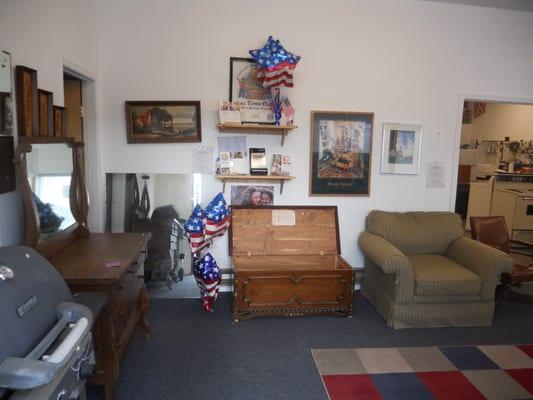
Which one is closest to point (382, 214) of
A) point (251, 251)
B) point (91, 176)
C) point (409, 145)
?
point (409, 145)

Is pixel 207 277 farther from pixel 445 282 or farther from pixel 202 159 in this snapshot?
pixel 445 282

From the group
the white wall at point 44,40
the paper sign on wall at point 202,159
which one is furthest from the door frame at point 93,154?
the paper sign on wall at point 202,159

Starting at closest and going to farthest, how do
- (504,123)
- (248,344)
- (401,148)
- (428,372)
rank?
(428,372), (248,344), (401,148), (504,123)

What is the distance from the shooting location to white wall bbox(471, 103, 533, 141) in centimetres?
643

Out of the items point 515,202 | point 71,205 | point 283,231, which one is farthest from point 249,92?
point 515,202

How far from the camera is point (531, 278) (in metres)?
3.28

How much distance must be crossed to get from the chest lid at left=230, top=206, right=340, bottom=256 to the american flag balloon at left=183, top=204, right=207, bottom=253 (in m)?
0.45

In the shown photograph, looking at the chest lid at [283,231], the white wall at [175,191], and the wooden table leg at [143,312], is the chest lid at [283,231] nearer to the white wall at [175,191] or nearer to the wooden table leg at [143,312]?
the white wall at [175,191]

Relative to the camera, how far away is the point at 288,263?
3367mm

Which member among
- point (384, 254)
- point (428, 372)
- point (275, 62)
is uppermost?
point (275, 62)

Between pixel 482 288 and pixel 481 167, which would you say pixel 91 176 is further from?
pixel 481 167

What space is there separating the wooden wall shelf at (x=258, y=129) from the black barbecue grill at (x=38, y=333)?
215 centimetres

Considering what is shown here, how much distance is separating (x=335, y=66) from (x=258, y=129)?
0.92 metres

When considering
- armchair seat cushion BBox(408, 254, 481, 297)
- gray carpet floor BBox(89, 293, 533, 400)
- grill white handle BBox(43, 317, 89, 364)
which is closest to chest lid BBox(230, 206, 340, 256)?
gray carpet floor BBox(89, 293, 533, 400)
